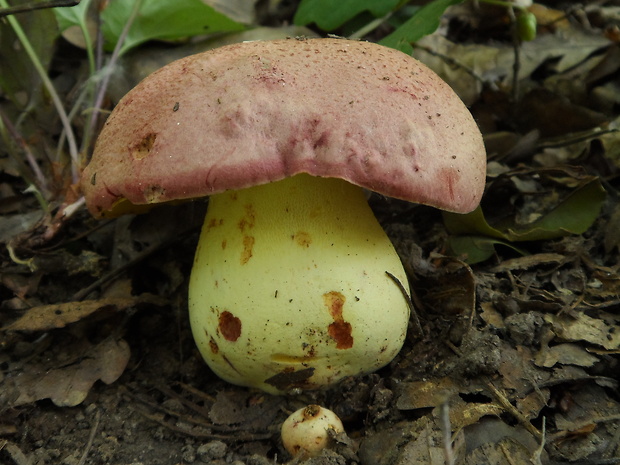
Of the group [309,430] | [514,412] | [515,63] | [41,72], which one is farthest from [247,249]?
[515,63]

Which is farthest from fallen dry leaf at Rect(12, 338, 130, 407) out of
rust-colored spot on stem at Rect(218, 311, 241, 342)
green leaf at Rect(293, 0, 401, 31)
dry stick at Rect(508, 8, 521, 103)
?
dry stick at Rect(508, 8, 521, 103)

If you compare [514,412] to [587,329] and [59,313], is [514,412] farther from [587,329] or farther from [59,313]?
[59,313]

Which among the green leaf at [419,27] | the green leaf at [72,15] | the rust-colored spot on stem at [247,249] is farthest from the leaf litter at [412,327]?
the green leaf at [419,27]

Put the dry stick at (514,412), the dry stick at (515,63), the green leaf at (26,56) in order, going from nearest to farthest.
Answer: the dry stick at (514,412) → the green leaf at (26,56) → the dry stick at (515,63)

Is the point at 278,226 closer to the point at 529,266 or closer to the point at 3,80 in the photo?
the point at 529,266

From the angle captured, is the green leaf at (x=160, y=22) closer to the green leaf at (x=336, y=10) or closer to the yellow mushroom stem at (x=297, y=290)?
the green leaf at (x=336, y=10)

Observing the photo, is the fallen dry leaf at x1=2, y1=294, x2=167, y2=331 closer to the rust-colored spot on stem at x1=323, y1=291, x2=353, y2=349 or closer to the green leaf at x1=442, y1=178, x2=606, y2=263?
→ the rust-colored spot on stem at x1=323, y1=291, x2=353, y2=349

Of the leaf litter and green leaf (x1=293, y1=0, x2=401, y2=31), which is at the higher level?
green leaf (x1=293, y1=0, x2=401, y2=31)
